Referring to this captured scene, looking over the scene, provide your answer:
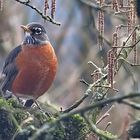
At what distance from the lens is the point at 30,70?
5973 millimetres

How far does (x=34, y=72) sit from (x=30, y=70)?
0.07m

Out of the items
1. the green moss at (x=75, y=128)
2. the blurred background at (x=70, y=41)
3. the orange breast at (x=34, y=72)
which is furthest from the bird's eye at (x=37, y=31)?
the green moss at (x=75, y=128)

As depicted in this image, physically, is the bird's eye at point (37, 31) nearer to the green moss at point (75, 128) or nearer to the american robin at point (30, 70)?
the american robin at point (30, 70)

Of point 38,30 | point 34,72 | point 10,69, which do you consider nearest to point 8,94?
point 34,72

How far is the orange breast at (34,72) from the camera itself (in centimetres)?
584

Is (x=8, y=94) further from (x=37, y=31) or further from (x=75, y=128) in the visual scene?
(x=75, y=128)

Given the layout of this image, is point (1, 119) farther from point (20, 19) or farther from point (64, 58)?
point (64, 58)

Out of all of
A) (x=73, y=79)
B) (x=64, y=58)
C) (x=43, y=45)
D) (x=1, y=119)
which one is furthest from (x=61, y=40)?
(x=1, y=119)

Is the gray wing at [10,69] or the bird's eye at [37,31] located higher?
the bird's eye at [37,31]

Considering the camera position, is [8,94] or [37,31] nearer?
[8,94]

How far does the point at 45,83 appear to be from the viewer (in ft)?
19.2

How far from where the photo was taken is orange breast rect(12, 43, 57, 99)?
19.1ft

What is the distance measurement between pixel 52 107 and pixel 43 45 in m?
2.27

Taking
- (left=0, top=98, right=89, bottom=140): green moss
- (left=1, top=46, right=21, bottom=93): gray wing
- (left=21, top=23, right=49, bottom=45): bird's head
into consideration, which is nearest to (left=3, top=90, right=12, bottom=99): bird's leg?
(left=1, top=46, right=21, bottom=93): gray wing
